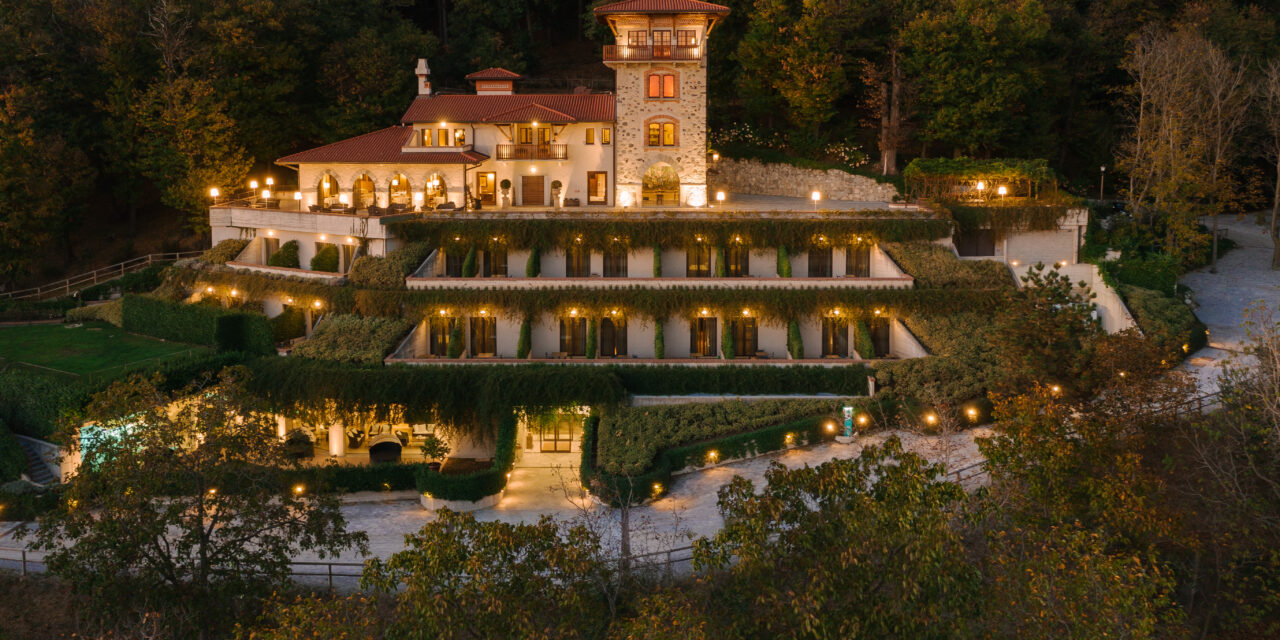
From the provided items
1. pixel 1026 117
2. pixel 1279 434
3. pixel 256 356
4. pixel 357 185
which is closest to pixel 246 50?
pixel 357 185

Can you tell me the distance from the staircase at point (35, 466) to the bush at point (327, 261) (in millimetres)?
12507

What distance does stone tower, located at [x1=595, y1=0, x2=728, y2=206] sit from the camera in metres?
44.2

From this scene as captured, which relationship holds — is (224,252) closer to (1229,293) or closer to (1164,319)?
(1164,319)

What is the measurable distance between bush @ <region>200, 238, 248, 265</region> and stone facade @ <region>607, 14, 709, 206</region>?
53.0ft

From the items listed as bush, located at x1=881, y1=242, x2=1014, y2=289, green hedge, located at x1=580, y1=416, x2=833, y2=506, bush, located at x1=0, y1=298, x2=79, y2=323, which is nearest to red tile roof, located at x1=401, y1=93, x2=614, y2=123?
bush, located at x1=881, y1=242, x2=1014, y2=289

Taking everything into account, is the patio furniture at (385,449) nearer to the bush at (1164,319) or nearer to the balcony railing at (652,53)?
the balcony railing at (652,53)

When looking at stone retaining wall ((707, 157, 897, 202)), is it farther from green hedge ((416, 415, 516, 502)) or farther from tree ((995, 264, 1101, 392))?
green hedge ((416, 415, 516, 502))

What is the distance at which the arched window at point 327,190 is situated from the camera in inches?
1774

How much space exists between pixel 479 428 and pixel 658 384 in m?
5.97

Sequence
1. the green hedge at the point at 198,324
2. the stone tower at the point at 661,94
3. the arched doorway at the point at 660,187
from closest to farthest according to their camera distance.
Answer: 1. the green hedge at the point at 198,324
2. the stone tower at the point at 661,94
3. the arched doorway at the point at 660,187

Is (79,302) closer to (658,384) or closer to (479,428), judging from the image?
(479,428)

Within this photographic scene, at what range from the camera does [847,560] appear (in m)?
16.3

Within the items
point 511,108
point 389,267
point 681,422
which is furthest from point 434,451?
point 511,108

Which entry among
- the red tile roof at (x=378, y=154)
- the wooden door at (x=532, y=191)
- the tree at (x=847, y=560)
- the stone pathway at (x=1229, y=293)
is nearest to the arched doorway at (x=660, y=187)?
Result: the wooden door at (x=532, y=191)
